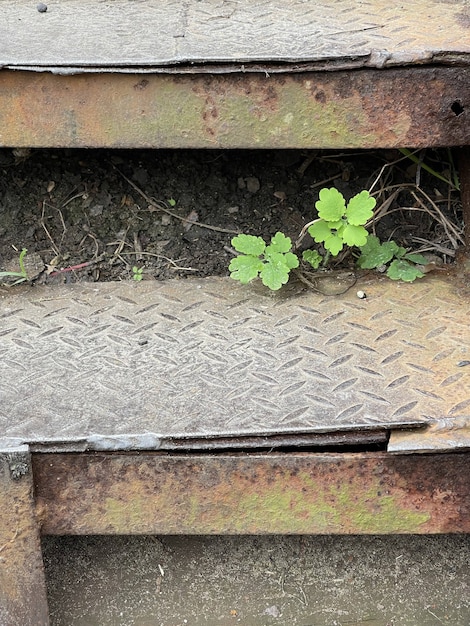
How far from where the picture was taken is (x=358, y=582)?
1.41 metres

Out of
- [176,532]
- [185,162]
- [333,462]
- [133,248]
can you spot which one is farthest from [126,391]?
[185,162]

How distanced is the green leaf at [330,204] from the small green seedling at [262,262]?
3.9 inches

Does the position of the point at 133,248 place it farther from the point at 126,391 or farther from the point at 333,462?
the point at 333,462

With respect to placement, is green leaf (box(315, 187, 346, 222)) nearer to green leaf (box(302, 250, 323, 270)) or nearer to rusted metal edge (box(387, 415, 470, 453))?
green leaf (box(302, 250, 323, 270))

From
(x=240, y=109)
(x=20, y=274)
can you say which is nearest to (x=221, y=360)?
(x=240, y=109)

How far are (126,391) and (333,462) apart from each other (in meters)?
0.39

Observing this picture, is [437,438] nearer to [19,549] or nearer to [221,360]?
[221,360]

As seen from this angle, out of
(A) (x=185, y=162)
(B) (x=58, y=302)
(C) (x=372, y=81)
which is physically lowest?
(B) (x=58, y=302)

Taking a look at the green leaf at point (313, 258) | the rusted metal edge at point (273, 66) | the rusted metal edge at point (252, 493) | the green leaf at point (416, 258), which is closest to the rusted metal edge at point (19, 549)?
the rusted metal edge at point (252, 493)

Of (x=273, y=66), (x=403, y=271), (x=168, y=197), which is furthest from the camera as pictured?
(x=168, y=197)

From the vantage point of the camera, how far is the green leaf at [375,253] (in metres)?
1.68

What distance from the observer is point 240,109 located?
1379 millimetres

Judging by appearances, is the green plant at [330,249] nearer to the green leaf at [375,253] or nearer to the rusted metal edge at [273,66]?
the green leaf at [375,253]

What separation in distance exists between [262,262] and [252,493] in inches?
22.9
